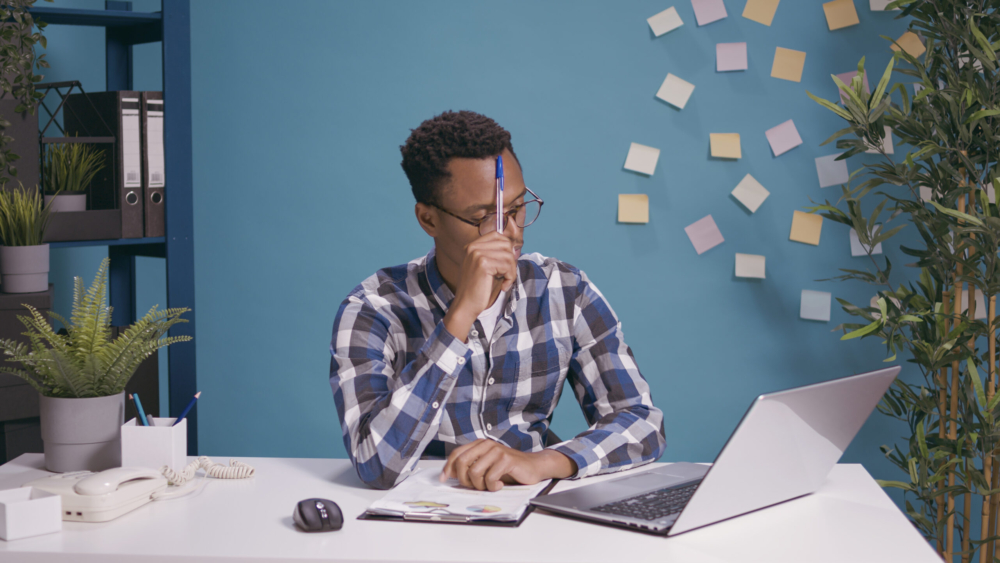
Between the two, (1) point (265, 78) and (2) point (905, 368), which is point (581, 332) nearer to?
(2) point (905, 368)

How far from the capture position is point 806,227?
8.09 ft

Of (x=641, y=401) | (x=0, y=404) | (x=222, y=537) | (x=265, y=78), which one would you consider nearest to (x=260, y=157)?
(x=265, y=78)

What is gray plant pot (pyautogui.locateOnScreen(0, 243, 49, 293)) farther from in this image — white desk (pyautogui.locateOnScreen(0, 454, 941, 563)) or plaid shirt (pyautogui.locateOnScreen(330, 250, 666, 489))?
white desk (pyautogui.locateOnScreen(0, 454, 941, 563))

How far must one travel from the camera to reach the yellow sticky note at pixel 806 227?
2.46m

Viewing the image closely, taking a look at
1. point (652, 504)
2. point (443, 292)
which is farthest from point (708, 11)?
point (652, 504)

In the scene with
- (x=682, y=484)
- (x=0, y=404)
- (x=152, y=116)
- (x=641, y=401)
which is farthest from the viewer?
(x=152, y=116)

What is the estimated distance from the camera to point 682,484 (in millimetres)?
1142

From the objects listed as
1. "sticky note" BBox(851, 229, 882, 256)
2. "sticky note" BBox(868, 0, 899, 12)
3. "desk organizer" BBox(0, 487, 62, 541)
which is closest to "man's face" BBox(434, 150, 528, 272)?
"desk organizer" BBox(0, 487, 62, 541)

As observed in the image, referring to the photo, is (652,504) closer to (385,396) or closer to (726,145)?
(385,396)

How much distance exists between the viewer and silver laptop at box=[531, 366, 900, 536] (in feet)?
2.96

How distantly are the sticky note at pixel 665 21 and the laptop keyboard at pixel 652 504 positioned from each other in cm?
177

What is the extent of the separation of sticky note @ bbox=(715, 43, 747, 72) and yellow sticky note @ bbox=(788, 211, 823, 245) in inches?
19.9

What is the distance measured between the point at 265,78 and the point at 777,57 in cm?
167

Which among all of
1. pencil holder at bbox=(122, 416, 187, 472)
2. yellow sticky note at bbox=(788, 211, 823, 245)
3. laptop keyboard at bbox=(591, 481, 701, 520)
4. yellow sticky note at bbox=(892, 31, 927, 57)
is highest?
yellow sticky note at bbox=(892, 31, 927, 57)
